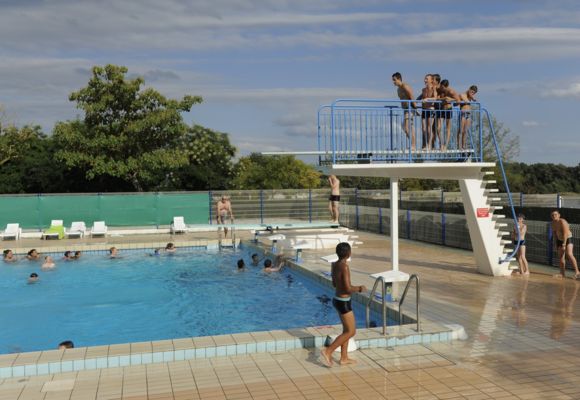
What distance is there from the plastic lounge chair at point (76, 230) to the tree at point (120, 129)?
7.01m

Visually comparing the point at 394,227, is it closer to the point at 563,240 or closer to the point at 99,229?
the point at 563,240

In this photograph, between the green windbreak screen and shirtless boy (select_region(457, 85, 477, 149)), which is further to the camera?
the green windbreak screen

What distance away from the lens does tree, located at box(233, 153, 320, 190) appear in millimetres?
40375

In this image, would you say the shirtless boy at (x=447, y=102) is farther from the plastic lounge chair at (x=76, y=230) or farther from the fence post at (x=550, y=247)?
the plastic lounge chair at (x=76, y=230)

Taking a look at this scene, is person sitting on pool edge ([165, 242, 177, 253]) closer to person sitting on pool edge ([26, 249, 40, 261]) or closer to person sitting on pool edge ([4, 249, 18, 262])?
person sitting on pool edge ([26, 249, 40, 261])

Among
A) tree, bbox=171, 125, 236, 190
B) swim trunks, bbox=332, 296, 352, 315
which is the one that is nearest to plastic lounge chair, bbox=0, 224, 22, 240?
tree, bbox=171, 125, 236, 190

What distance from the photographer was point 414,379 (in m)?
6.53

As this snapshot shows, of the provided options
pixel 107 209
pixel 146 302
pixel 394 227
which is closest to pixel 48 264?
pixel 146 302

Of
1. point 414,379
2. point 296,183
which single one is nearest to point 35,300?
point 414,379

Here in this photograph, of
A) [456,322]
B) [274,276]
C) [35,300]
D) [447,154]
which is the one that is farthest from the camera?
[274,276]

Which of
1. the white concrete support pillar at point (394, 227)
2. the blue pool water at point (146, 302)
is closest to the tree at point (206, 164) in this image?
the blue pool water at point (146, 302)

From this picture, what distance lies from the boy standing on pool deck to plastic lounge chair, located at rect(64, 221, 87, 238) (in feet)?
61.7

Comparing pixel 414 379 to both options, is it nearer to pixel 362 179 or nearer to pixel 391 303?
pixel 391 303

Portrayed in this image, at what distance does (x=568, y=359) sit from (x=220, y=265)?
12240mm
